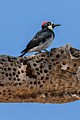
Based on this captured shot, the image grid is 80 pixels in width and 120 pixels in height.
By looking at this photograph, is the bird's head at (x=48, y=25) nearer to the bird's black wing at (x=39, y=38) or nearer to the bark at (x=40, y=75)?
the bird's black wing at (x=39, y=38)

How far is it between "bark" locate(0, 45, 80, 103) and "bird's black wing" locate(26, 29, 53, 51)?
1208 millimetres

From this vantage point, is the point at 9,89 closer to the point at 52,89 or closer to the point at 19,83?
the point at 19,83

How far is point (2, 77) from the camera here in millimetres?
6262

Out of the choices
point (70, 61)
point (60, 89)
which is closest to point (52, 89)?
point (60, 89)

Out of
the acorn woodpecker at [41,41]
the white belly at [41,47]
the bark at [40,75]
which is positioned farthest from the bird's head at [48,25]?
the bark at [40,75]

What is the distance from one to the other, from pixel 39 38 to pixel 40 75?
5.91ft

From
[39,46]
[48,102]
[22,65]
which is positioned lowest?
[48,102]

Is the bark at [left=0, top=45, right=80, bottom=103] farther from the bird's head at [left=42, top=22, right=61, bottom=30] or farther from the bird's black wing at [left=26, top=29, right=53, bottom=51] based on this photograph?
the bird's head at [left=42, top=22, right=61, bottom=30]

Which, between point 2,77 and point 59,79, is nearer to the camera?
point 2,77

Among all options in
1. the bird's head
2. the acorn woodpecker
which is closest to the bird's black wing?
the acorn woodpecker

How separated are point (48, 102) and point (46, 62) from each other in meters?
0.87

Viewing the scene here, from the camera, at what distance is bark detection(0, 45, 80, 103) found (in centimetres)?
639

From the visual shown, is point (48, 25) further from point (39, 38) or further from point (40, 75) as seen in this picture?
point (40, 75)

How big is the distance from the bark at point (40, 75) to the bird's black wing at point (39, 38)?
1.21 metres
